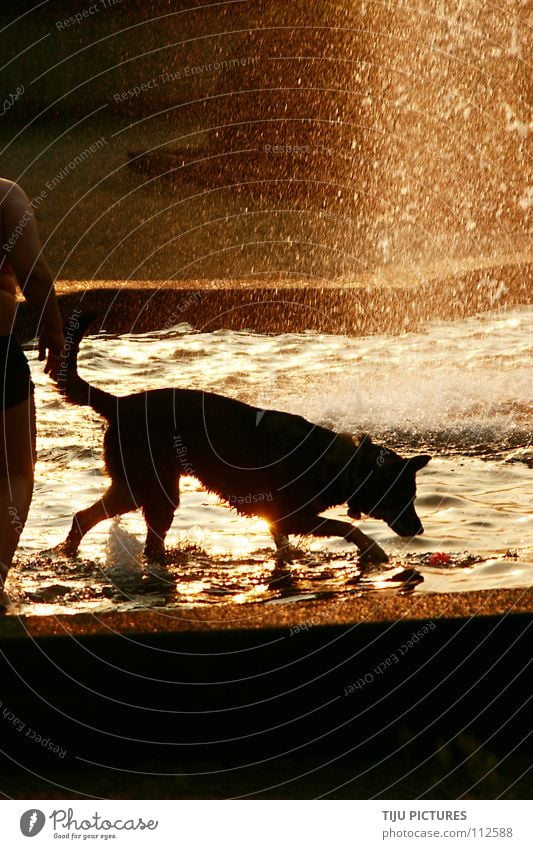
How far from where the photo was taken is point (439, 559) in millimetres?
5125

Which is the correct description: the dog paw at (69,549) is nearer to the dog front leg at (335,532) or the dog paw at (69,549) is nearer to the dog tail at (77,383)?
the dog tail at (77,383)

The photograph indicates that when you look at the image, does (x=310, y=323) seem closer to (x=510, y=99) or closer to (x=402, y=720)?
(x=402, y=720)

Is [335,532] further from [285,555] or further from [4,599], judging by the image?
[4,599]

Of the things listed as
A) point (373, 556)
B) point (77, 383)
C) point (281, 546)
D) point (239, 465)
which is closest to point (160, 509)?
point (239, 465)

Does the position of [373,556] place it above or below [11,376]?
below

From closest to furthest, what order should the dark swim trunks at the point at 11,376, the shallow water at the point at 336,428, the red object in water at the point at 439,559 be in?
1. the dark swim trunks at the point at 11,376
2. the shallow water at the point at 336,428
3. the red object in water at the point at 439,559

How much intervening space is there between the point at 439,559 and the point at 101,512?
4.65ft

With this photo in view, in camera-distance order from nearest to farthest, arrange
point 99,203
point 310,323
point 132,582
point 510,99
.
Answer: point 132,582, point 310,323, point 99,203, point 510,99

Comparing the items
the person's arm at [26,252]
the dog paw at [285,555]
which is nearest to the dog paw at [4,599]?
the person's arm at [26,252]

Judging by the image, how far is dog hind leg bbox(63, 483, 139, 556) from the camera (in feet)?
17.1

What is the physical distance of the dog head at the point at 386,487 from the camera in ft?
17.1

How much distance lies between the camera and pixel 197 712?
3.53m

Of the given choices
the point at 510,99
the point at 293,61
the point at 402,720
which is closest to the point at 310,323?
the point at 402,720

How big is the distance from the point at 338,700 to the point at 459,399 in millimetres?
4458
